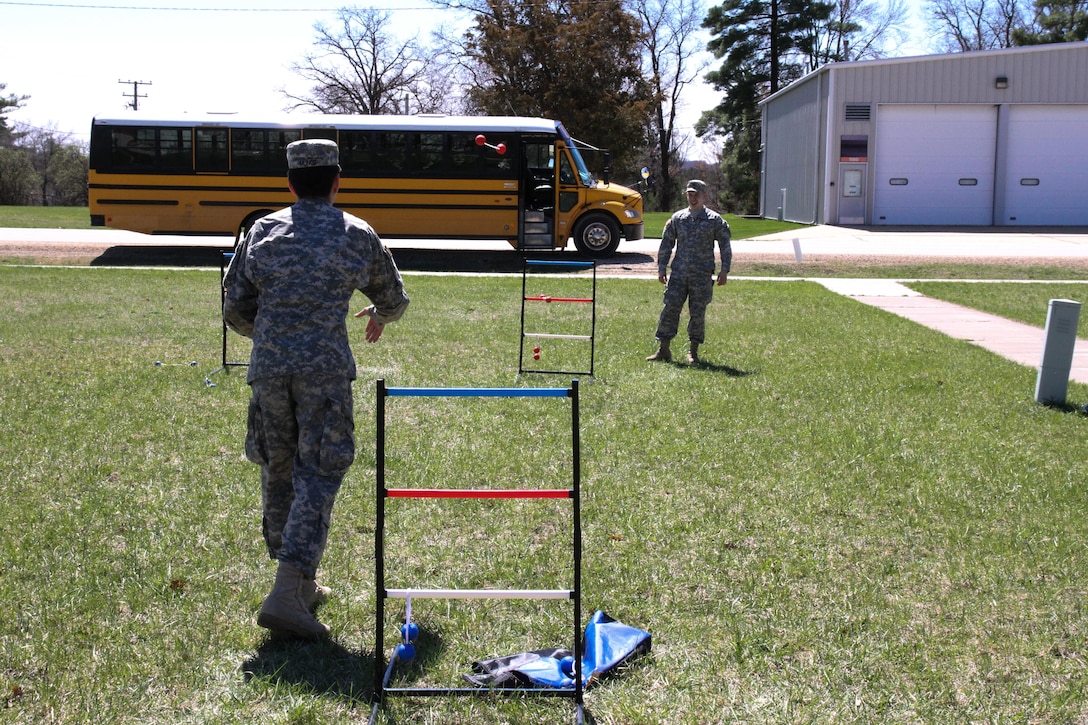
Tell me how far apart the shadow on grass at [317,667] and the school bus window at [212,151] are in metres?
21.0

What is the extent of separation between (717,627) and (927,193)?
1349 inches

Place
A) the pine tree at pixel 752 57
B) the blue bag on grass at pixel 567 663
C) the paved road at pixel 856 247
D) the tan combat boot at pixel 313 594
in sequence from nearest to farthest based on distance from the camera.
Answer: the blue bag on grass at pixel 567 663 < the tan combat boot at pixel 313 594 < the paved road at pixel 856 247 < the pine tree at pixel 752 57

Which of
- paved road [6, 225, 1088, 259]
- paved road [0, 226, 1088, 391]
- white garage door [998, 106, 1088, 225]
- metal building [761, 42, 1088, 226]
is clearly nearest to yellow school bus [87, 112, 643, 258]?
paved road [0, 226, 1088, 391]

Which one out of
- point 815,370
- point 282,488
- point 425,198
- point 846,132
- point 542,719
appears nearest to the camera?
point 542,719

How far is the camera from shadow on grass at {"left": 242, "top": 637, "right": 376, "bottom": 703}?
3879 millimetres

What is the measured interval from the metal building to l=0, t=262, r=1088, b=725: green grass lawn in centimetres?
2675

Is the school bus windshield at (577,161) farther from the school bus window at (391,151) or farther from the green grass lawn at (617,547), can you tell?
the green grass lawn at (617,547)

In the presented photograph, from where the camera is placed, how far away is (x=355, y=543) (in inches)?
212

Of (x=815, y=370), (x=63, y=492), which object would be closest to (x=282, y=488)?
(x=63, y=492)

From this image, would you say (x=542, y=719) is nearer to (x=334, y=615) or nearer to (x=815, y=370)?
(x=334, y=615)

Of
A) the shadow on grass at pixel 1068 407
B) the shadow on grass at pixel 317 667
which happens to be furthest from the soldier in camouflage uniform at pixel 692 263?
the shadow on grass at pixel 317 667

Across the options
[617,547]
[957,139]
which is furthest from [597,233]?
[617,547]

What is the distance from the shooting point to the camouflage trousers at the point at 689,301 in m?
10.8

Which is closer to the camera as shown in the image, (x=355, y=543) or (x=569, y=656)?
(x=569, y=656)
